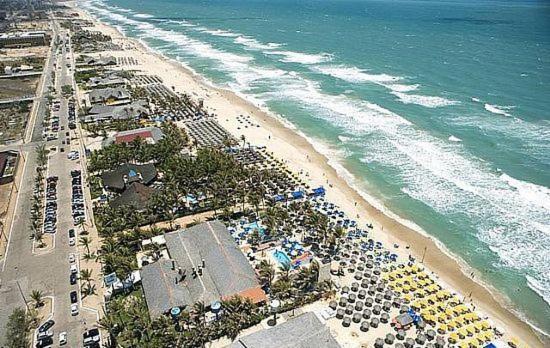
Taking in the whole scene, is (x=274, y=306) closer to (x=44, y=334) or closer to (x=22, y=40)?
(x=44, y=334)

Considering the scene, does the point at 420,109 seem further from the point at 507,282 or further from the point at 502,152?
the point at 507,282

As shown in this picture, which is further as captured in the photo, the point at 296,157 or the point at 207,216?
the point at 296,157

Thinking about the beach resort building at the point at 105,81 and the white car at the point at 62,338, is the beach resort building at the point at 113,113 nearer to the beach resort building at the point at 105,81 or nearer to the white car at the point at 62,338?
the beach resort building at the point at 105,81

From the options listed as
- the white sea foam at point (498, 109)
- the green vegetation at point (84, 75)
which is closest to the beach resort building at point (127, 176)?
the green vegetation at point (84, 75)

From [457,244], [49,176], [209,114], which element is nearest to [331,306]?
[457,244]

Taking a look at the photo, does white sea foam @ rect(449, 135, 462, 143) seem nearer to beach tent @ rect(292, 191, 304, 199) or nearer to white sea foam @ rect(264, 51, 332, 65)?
beach tent @ rect(292, 191, 304, 199)

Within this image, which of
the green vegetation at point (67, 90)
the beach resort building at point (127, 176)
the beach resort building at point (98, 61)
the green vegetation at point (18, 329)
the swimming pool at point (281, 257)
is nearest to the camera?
the green vegetation at point (18, 329)
